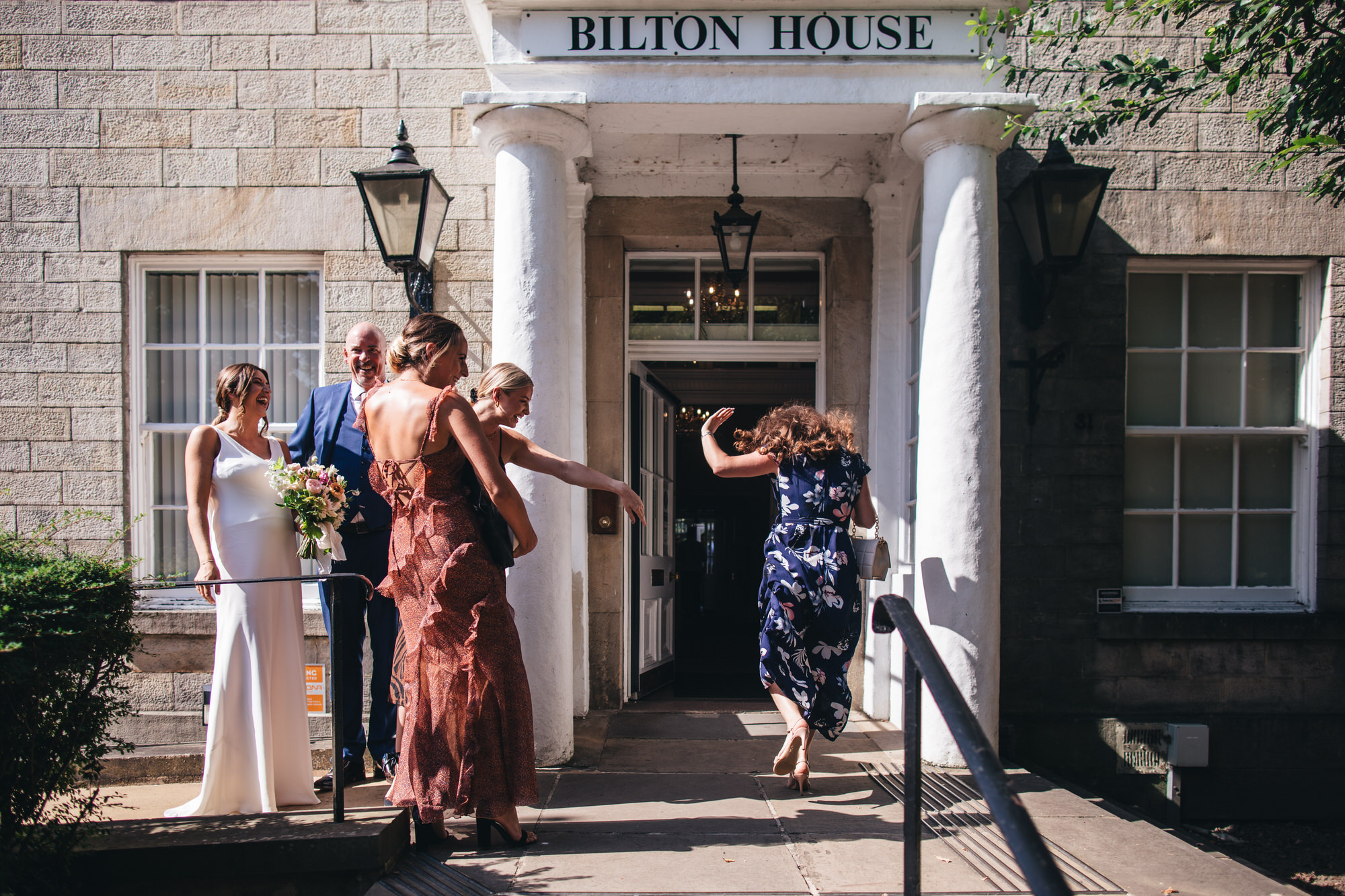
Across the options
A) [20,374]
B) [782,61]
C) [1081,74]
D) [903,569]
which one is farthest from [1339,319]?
[20,374]

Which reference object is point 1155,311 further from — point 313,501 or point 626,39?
point 313,501

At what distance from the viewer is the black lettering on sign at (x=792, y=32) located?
453 centimetres

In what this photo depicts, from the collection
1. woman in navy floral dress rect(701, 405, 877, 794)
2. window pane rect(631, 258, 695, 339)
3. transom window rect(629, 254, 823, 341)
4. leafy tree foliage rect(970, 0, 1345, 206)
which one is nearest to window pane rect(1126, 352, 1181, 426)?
leafy tree foliage rect(970, 0, 1345, 206)

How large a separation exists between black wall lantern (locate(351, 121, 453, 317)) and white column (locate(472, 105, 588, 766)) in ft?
1.47

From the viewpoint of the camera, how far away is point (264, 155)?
5.46 metres

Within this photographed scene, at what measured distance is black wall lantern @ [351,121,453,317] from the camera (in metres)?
4.70

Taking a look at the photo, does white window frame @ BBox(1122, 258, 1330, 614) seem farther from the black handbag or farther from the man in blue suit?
the man in blue suit

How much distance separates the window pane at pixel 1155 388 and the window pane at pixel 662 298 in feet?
9.17

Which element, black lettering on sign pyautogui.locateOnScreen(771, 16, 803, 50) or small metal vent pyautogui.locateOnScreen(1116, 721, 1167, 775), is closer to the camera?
black lettering on sign pyautogui.locateOnScreen(771, 16, 803, 50)

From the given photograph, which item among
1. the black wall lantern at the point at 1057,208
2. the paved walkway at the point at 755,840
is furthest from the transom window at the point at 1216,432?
the paved walkway at the point at 755,840

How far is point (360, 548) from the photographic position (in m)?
4.14

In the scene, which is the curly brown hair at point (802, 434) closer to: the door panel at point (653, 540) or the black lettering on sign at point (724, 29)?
the black lettering on sign at point (724, 29)

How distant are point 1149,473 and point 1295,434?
0.91m

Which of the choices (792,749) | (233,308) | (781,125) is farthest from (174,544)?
(781,125)
